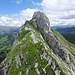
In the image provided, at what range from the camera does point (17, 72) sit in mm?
125188

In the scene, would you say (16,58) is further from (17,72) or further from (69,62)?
(69,62)

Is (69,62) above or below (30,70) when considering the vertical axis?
below

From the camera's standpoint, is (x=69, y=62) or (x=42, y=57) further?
(x=69, y=62)

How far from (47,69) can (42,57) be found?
12597 millimetres

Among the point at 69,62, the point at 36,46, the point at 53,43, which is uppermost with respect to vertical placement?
the point at 36,46

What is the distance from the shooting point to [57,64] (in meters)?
120

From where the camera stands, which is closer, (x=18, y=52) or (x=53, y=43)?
(x=18, y=52)

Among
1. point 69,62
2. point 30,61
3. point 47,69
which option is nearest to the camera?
point 47,69

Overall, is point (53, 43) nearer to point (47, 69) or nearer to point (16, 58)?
point (16, 58)

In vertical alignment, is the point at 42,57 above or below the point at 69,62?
above

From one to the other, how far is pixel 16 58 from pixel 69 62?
54.1 metres

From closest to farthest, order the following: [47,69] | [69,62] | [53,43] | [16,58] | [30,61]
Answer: [47,69] < [30,61] < [16,58] < [69,62] < [53,43]

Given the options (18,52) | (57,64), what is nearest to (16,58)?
(18,52)

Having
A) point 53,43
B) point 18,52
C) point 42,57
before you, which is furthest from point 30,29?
point 42,57
